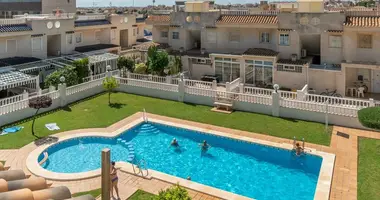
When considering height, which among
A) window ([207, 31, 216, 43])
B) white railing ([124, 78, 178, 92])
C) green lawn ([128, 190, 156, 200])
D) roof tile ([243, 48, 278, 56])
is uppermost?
window ([207, 31, 216, 43])

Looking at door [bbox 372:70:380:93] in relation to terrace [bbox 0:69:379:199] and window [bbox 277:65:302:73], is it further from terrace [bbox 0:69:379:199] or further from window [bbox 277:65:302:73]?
terrace [bbox 0:69:379:199]

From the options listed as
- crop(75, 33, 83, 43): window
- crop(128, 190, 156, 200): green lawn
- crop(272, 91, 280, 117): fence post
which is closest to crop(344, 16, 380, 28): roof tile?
crop(272, 91, 280, 117): fence post

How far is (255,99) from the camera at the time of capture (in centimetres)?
2689

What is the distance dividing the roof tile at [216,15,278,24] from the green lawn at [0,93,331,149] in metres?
11.3

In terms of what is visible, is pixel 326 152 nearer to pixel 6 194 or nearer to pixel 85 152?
pixel 85 152

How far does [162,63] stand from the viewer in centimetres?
3403

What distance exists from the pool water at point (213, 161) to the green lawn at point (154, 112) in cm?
238

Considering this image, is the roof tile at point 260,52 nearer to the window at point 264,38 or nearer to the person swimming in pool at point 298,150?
the window at point 264,38

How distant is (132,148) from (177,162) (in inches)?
135

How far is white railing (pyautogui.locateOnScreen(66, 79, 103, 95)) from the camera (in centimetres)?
2930

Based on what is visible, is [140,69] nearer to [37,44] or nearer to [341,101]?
[37,44]

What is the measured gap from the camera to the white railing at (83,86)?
29.3 m

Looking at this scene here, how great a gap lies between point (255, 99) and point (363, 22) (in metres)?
12.1

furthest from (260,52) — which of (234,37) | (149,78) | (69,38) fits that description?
(69,38)
